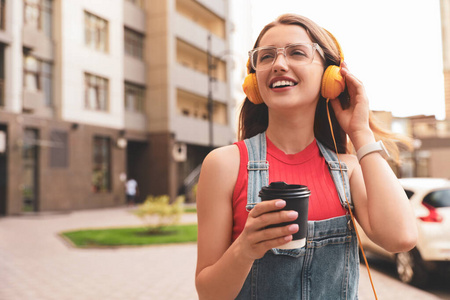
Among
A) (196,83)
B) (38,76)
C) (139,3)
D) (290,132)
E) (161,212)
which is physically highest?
(139,3)

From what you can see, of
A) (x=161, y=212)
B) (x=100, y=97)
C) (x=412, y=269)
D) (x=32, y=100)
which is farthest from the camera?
(x=100, y=97)

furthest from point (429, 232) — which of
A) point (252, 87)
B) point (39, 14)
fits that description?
point (39, 14)

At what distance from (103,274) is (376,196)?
23.5 feet

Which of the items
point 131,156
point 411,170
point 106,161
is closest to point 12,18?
point 106,161

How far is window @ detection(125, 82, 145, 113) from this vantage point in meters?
29.1

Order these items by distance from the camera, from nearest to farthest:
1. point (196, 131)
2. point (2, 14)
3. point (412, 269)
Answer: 1. point (412, 269)
2. point (2, 14)
3. point (196, 131)

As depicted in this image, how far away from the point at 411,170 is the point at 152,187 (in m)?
27.1

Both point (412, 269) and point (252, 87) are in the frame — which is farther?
point (412, 269)

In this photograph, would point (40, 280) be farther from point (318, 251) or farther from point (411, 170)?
point (411, 170)

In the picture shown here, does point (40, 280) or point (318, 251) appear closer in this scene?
point (318, 251)

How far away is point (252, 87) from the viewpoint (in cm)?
179

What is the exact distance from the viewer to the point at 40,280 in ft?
24.5

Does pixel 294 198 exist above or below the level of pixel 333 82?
below

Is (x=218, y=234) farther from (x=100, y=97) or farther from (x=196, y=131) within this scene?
(x=196, y=131)
